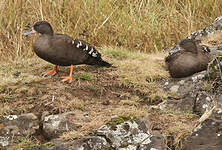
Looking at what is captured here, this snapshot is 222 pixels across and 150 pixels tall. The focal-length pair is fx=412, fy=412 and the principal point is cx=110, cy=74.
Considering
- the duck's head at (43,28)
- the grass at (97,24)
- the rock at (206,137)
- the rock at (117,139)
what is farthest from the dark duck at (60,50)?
the grass at (97,24)

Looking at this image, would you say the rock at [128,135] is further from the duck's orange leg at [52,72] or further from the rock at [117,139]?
the duck's orange leg at [52,72]

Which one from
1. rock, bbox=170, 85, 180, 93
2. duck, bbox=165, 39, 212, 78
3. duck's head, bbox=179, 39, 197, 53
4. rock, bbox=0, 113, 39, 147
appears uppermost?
duck's head, bbox=179, 39, 197, 53

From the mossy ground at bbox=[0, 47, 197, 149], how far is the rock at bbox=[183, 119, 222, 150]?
201 millimetres

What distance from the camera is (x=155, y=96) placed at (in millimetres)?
4867

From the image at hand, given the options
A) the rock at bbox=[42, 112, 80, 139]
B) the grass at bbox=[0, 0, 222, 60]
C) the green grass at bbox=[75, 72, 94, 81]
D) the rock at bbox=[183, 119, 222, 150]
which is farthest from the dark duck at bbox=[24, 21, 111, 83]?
the grass at bbox=[0, 0, 222, 60]

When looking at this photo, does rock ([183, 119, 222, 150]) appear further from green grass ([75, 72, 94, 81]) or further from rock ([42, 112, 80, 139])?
green grass ([75, 72, 94, 81])

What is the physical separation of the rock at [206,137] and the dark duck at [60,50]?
1.89m

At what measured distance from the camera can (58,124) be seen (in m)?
4.18

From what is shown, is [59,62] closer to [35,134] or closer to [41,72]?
[41,72]

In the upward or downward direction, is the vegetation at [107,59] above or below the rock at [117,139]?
above

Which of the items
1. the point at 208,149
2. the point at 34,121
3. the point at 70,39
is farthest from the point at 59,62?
the point at 208,149

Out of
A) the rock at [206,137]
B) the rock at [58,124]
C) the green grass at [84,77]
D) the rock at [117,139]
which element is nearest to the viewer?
the rock at [206,137]

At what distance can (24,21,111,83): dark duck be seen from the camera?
5098 millimetres

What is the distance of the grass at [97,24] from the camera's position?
7523 millimetres
